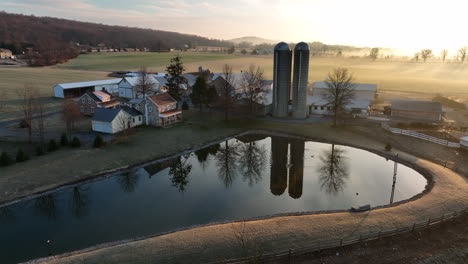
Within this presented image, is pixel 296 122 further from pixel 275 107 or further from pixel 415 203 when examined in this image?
pixel 415 203

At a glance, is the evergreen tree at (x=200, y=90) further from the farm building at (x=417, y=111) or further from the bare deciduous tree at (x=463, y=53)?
→ the bare deciduous tree at (x=463, y=53)

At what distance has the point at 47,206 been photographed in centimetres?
2216

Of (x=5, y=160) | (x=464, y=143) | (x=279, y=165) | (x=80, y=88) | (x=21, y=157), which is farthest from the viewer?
(x=80, y=88)

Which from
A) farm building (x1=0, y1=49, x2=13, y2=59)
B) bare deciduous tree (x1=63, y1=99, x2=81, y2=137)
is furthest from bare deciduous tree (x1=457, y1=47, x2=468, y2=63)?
farm building (x1=0, y1=49, x2=13, y2=59)

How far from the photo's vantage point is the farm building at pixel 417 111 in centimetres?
4309

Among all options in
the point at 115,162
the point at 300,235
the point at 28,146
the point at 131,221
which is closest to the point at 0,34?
the point at 28,146

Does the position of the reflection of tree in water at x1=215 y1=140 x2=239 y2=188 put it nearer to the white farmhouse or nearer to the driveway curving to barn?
the driveway curving to barn

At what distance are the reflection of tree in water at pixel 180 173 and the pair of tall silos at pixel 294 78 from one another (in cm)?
1970

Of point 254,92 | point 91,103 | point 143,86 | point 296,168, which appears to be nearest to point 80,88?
point 143,86

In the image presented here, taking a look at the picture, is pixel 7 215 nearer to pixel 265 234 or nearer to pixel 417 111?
pixel 265 234

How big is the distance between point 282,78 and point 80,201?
32.2 metres

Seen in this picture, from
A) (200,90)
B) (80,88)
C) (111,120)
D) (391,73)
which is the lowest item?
(111,120)

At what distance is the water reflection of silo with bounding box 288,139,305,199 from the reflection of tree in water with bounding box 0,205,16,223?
19319 millimetres

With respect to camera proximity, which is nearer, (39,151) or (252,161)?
(39,151)
